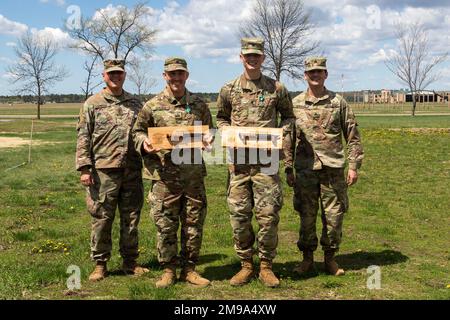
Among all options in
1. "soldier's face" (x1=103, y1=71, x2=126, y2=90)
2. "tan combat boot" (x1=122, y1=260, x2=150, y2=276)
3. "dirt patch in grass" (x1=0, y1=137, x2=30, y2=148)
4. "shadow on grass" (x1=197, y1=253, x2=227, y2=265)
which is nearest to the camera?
"soldier's face" (x1=103, y1=71, x2=126, y2=90)

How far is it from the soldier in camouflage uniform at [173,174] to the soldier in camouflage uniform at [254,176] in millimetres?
376

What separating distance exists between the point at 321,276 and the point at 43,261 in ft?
12.0

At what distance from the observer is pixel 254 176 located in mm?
5691

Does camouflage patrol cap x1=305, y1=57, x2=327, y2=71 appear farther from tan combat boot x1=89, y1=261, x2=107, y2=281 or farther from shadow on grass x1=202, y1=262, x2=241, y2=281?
tan combat boot x1=89, y1=261, x2=107, y2=281

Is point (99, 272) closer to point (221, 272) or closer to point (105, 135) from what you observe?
point (221, 272)

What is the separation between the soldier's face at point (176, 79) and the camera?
18.6 feet

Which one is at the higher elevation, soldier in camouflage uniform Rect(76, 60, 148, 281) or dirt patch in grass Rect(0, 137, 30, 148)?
soldier in camouflage uniform Rect(76, 60, 148, 281)

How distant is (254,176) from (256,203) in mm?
296

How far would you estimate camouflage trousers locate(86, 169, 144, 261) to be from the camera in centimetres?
605

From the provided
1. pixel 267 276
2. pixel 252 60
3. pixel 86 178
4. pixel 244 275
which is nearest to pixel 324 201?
pixel 267 276

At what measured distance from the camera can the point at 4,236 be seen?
27.3ft

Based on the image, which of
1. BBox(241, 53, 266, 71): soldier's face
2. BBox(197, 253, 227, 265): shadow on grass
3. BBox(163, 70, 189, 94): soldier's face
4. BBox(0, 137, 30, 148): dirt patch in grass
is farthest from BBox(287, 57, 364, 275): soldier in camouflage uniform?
BBox(0, 137, 30, 148): dirt patch in grass
